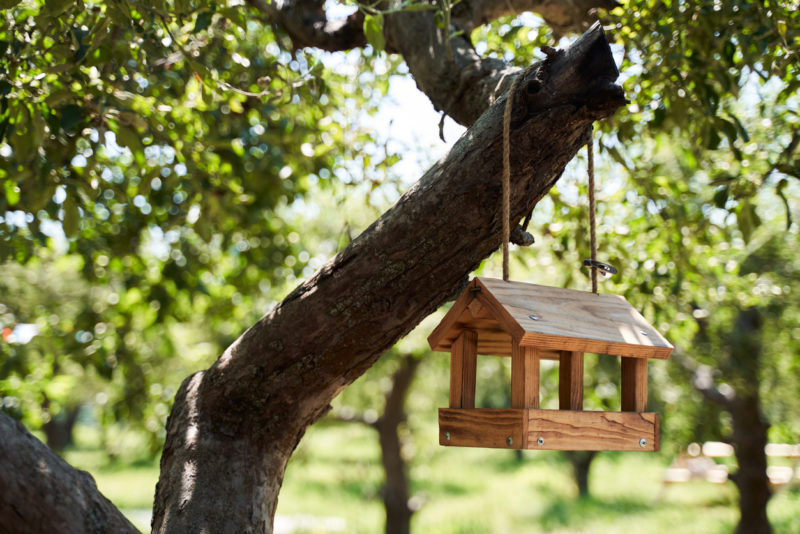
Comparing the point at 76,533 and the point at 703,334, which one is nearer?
the point at 76,533

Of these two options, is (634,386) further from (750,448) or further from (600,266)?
(750,448)

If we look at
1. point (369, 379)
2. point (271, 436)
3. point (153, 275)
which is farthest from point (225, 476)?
point (369, 379)

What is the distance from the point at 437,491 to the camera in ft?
60.2

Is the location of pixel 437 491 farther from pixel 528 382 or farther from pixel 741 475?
pixel 528 382

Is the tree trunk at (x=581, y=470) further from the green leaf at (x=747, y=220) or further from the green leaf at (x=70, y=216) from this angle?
the green leaf at (x=70, y=216)

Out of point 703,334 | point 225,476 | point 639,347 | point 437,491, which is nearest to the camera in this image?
point 639,347

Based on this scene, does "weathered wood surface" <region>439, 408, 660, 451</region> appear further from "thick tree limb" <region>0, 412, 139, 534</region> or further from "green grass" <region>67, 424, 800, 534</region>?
"green grass" <region>67, 424, 800, 534</region>

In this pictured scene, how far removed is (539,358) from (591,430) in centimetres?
24

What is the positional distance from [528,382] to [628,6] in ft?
6.07

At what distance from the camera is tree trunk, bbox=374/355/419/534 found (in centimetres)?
1028

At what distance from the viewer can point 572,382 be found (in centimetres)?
204

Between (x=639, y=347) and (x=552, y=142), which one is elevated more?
(x=552, y=142)

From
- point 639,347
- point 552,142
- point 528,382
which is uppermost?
point 552,142

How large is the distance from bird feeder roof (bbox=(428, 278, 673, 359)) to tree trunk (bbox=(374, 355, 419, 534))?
8.26m
